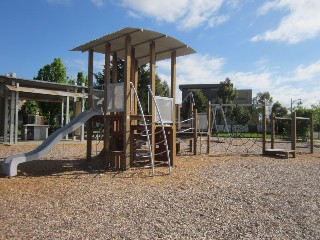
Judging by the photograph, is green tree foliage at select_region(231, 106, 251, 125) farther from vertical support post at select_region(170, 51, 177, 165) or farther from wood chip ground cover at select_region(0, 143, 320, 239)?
wood chip ground cover at select_region(0, 143, 320, 239)

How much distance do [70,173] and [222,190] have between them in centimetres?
411

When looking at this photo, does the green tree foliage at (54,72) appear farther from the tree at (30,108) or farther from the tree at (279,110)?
Result: the tree at (279,110)

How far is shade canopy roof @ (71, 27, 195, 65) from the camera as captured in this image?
30.2ft

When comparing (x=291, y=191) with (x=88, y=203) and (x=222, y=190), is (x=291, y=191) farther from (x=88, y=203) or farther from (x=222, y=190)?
(x=88, y=203)

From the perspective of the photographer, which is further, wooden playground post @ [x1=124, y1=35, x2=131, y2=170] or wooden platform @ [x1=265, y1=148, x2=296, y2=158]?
wooden platform @ [x1=265, y1=148, x2=296, y2=158]

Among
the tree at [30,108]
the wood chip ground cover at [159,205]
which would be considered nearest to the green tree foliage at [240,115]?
the tree at [30,108]

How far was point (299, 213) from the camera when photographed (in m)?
5.03

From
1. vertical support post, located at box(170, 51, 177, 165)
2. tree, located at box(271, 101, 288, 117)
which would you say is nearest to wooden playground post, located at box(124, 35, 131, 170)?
vertical support post, located at box(170, 51, 177, 165)

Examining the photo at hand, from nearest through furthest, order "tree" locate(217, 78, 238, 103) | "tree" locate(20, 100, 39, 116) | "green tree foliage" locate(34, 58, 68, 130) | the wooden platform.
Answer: the wooden platform → "green tree foliage" locate(34, 58, 68, 130) → "tree" locate(20, 100, 39, 116) → "tree" locate(217, 78, 238, 103)

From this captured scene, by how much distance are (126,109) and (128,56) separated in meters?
1.43

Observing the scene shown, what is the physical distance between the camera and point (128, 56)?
356 inches

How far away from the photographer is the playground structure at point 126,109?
29.3ft

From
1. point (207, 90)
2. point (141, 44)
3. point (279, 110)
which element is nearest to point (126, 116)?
point (141, 44)

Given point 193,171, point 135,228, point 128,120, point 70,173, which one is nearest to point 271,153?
point 193,171
